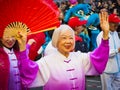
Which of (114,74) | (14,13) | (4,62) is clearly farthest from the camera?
(114,74)

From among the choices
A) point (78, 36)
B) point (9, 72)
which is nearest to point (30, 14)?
point (9, 72)

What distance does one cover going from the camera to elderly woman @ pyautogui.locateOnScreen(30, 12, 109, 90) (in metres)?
3.97

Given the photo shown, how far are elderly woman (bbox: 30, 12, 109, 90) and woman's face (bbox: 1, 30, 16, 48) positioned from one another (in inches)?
19.6

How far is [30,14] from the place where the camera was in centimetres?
416

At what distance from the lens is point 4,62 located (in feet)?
14.9

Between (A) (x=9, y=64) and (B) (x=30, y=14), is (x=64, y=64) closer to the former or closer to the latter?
(B) (x=30, y=14)

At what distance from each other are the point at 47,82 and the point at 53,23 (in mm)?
696

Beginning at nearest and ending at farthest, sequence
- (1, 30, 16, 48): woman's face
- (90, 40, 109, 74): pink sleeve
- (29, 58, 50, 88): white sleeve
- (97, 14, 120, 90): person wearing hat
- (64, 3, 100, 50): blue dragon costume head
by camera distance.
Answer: (29, 58, 50, 88): white sleeve, (90, 40, 109, 74): pink sleeve, (1, 30, 16, 48): woman's face, (97, 14, 120, 90): person wearing hat, (64, 3, 100, 50): blue dragon costume head

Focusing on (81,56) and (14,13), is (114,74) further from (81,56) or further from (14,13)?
(14,13)

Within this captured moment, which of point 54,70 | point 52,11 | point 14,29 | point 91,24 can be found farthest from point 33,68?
point 91,24

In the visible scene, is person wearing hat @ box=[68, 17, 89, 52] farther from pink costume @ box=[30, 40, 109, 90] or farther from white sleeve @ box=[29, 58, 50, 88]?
white sleeve @ box=[29, 58, 50, 88]

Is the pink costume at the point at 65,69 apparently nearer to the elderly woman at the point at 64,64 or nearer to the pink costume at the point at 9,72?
the elderly woman at the point at 64,64

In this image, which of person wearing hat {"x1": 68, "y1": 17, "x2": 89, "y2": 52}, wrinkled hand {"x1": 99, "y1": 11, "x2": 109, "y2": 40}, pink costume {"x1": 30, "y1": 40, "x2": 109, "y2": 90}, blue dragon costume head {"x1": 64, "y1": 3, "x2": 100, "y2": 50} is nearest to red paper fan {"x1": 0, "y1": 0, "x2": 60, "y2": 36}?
pink costume {"x1": 30, "y1": 40, "x2": 109, "y2": 90}

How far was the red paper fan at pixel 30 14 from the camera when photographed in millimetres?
4086
